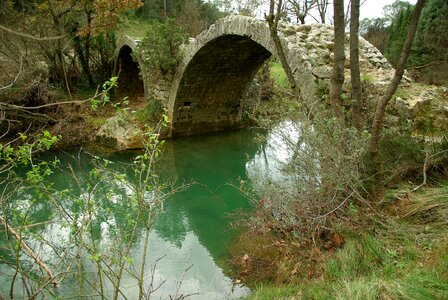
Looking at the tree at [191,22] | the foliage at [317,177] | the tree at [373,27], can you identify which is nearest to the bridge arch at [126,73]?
the tree at [191,22]

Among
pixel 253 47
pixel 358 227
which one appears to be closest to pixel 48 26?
pixel 253 47

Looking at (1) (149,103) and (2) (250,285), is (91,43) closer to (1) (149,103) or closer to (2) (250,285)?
(1) (149,103)

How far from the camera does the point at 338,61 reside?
473 centimetres

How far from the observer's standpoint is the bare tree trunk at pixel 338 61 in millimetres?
4613

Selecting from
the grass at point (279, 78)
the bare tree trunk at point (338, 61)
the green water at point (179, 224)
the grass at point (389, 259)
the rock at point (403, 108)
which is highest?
the bare tree trunk at point (338, 61)

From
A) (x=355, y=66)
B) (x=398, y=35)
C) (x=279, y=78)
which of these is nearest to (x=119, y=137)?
(x=355, y=66)

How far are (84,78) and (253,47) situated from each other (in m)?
6.61

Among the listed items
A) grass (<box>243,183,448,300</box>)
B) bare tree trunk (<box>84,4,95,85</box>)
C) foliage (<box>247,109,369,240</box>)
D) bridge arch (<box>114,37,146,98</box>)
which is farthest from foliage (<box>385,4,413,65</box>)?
grass (<box>243,183,448,300</box>)

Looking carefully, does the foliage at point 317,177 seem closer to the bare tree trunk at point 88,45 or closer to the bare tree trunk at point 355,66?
the bare tree trunk at point 355,66

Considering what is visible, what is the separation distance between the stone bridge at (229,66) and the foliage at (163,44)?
298mm

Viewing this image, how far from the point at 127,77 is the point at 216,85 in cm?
424

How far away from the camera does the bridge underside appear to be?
9.73 m

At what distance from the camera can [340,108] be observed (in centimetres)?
482

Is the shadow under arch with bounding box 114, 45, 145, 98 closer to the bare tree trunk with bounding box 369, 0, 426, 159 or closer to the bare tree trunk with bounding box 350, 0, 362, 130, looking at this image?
the bare tree trunk with bounding box 350, 0, 362, 130
